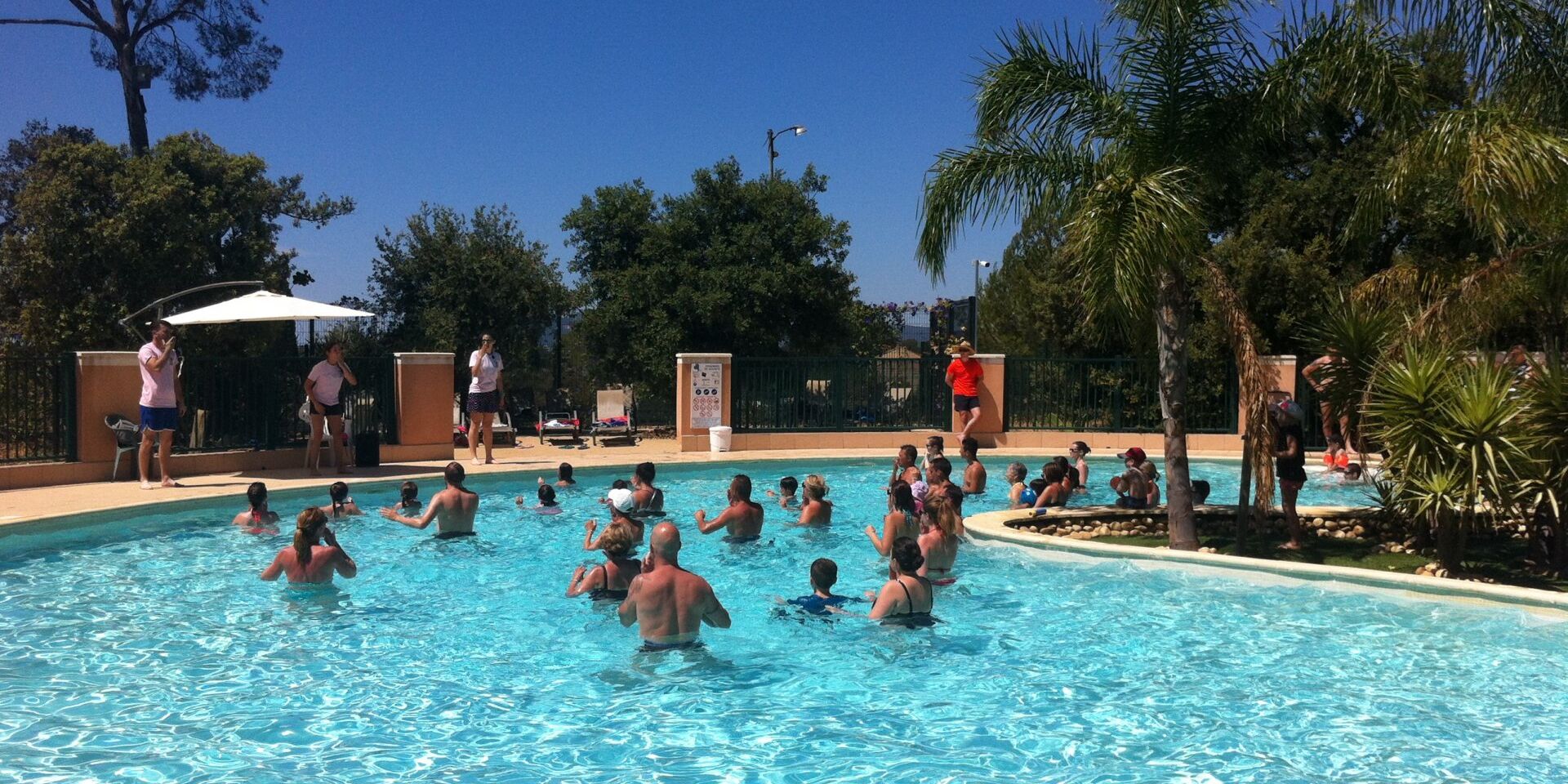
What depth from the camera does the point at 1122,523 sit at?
40.0 ft

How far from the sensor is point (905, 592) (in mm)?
8062

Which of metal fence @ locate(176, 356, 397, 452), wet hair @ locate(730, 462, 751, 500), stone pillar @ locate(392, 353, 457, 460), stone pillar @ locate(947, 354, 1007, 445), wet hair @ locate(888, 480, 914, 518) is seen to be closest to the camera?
wet hair @ locate(888, 480, 914, 518)

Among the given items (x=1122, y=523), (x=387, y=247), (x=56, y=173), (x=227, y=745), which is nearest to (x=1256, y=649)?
(x=1122, y=523)

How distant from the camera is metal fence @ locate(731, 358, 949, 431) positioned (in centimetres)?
2159

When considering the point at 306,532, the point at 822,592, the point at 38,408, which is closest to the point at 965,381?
the point at 822,592

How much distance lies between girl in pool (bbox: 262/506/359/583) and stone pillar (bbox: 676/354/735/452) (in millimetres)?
11207

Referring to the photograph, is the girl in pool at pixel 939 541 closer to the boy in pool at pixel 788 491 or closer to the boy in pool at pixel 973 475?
the boy in pool at pixel 788 491

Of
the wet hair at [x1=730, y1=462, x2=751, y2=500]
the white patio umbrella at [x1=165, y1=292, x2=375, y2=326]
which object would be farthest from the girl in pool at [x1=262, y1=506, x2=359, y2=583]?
the white patio umbrella at [x1=165, y1=292, x2=375, y2=326]

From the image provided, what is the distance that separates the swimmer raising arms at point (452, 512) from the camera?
448 inches

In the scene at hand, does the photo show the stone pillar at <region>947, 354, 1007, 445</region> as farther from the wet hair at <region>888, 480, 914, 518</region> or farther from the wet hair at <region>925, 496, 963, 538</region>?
the wet hair at <region>925, 496, 963, 538</region>

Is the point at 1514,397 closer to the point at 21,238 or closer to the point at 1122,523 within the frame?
the point at 1122,523

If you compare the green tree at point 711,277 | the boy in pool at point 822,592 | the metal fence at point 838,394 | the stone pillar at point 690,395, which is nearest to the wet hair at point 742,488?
the boy in pool at point 822,592

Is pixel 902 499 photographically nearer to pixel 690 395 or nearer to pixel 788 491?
pixel 788 491

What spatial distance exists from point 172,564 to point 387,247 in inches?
887
